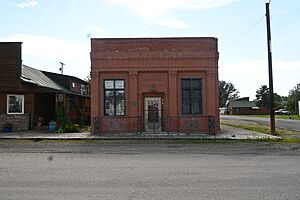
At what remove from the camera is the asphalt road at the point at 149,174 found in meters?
6.73

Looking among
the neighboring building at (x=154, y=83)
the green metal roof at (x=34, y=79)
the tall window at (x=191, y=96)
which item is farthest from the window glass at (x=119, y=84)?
the green metal roof at (x=34, y=79)

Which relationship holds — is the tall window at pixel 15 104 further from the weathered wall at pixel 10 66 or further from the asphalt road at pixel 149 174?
the asphalt road at pixel 149 174

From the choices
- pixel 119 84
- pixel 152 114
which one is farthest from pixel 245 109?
pixel 119 84

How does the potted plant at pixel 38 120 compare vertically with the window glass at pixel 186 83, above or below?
below

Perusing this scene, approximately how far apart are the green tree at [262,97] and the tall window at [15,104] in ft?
313

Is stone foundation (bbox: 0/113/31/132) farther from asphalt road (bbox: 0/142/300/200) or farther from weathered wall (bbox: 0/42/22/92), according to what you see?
asphalt road (bbox: 0/142/300/200)

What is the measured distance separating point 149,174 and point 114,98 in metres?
13.9

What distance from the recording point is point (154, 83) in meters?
22.5

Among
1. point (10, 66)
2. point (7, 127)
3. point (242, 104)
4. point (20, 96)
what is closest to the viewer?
point (7, 127)

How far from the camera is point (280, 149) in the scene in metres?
15.0

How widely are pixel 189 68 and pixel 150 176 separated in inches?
575

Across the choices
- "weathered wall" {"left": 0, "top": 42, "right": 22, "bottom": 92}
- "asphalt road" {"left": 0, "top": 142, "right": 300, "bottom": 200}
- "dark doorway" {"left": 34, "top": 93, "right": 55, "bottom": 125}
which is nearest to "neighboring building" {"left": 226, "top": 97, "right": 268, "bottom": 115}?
"dark doorway" {"left": 34, "top": 93, "right": 55, "bottom": 125}

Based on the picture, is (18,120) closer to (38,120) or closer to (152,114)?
(38,120)

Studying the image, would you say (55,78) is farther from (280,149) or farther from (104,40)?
(280,149)
